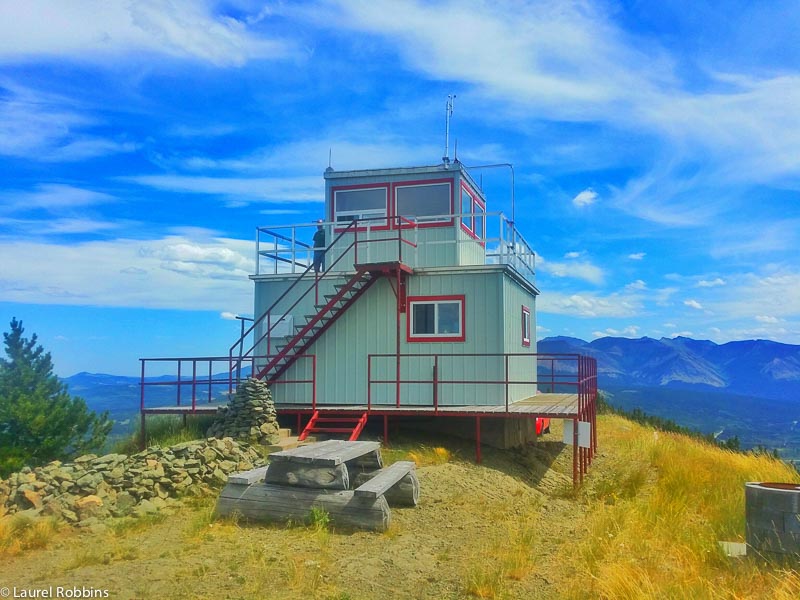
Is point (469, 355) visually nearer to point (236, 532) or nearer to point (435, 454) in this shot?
point (435, 454)

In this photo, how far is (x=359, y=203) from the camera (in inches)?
788

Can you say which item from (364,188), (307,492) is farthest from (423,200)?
(307,492)

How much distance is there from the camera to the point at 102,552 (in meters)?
8.72

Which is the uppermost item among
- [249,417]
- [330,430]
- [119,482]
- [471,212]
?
[471,212]

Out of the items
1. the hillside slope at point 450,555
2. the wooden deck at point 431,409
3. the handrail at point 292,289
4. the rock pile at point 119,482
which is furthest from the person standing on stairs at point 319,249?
the hillside slope at point 450,555

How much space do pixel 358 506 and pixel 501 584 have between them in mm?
2577

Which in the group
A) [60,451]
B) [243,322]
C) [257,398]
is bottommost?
[60,451]

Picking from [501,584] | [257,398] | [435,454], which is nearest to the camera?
[501,584]

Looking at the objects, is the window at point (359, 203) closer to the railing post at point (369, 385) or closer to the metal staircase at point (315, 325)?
the metal staircase at point (315, 325)

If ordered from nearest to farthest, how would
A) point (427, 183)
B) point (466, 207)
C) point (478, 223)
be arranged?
point (427, 183) < point (466, 207) < point (478, 223)

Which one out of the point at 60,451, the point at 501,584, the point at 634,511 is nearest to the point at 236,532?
the point at 501,584

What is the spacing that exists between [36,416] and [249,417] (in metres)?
7.97

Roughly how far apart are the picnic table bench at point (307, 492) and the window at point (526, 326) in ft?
33.6

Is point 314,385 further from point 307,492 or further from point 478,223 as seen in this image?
point 478,223
